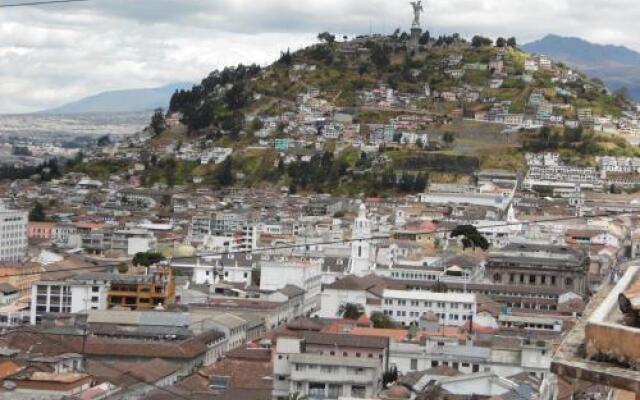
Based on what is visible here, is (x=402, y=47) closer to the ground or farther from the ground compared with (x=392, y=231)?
farther from the ground

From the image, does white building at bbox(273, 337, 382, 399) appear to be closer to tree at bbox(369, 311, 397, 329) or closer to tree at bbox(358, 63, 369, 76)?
tree at bbox(369, 311, 397, 329)

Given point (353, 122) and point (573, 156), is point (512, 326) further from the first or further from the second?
point (353, 122)

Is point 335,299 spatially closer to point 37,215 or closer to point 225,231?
point 225,231

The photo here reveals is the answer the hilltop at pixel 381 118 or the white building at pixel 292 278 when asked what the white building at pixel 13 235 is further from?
the hilltop at pixel 381 118

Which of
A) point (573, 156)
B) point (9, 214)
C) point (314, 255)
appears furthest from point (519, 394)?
point (573, 156)

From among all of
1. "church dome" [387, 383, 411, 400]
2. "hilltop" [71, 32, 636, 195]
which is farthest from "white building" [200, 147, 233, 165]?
"church dome" [387, 383, 411, 400]

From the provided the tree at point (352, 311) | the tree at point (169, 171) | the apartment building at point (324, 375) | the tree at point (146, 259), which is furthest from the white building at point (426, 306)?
the tree at point (169, 171)
